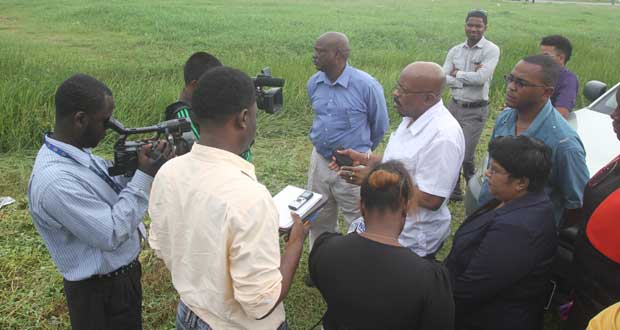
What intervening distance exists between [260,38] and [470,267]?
1279cm

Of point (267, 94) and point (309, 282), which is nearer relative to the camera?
point (267, 94)

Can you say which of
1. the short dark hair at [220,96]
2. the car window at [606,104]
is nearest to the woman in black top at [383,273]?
the short dark hair at [220,96]

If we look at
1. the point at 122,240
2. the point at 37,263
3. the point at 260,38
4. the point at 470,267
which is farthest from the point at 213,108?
the point at 260,38

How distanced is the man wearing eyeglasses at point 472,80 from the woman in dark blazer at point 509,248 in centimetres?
275

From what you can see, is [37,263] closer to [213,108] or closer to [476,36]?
[213,108]

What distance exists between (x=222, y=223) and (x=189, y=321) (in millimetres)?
568

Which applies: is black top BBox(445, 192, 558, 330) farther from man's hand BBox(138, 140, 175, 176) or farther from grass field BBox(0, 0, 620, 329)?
man's hand BBox(138, 140, 175, 176)

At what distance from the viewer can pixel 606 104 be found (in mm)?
4711

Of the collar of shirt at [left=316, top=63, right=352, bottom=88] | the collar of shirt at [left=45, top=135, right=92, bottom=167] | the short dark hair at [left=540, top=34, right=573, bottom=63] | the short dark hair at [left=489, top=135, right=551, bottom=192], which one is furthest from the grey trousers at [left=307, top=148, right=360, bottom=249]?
the short dark hair at [left=540, top=34, right=573, bottom=63]

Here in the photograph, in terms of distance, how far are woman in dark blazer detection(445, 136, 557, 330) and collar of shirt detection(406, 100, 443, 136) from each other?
382 mm

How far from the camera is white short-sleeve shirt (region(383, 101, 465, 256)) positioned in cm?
246

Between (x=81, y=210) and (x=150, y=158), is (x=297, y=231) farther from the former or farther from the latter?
(x=81, y=210)

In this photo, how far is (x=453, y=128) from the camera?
2506 mm

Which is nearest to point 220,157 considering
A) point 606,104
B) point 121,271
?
point 121,271
